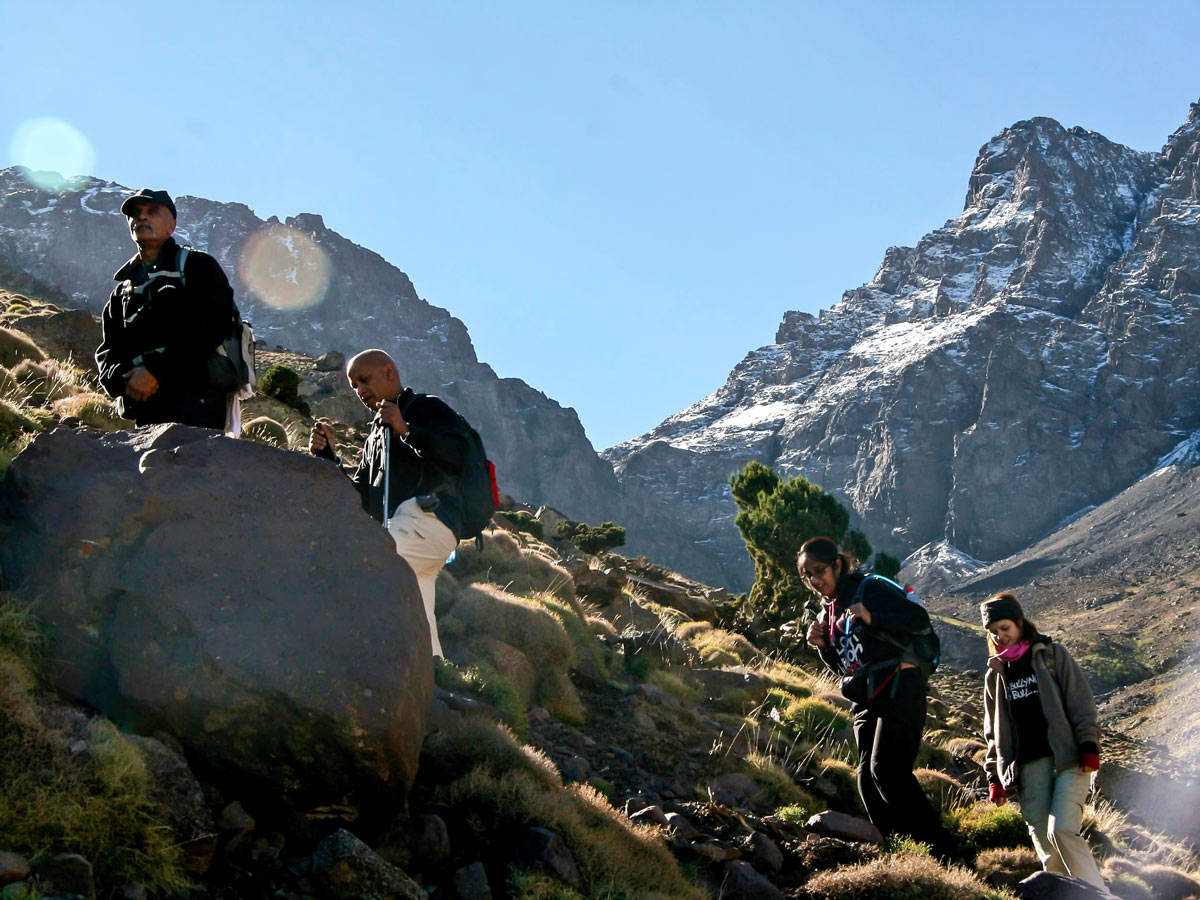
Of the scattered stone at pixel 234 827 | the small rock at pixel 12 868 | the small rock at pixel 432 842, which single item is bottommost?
the small rock at pixel 432 842

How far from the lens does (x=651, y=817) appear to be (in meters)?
6.67

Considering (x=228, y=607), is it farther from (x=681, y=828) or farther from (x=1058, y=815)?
(x=1058, y=815)

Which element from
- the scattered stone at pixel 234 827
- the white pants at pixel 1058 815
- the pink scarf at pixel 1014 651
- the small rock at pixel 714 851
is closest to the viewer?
the scattered stone at pixel 234 827

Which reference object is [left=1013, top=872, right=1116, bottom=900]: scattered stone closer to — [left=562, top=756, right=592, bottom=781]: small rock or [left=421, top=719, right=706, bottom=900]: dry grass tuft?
[left=421, top=719, right=706, bottom=900]: dry grass tuft

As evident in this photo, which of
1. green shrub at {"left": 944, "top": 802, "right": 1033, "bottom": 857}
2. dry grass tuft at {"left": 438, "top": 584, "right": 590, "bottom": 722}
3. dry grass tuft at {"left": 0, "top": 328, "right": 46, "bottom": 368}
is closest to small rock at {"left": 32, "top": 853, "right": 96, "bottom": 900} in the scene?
dry grass tuft at {"left": 438, "top": 584, "right": 590, "bottom": 722}

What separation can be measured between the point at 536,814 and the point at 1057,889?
3.02 meters

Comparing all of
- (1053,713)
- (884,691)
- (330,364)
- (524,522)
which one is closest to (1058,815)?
(1053,713)

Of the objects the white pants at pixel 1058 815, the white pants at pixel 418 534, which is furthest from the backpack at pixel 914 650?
the white pants at pixel 418 534

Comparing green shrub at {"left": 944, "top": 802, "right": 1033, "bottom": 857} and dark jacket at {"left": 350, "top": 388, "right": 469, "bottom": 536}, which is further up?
dark jacket at {"left": 350, "top": 388, "right": 469, "bottom": 536}

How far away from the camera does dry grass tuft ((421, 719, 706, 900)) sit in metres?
5.12

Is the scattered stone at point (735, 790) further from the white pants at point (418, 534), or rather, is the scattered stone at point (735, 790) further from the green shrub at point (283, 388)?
the green shrub at point (283, 388)

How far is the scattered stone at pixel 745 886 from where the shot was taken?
573cm

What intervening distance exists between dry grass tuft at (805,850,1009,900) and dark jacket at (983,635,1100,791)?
3.84ft

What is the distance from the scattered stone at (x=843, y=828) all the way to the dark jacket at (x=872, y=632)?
120cm
